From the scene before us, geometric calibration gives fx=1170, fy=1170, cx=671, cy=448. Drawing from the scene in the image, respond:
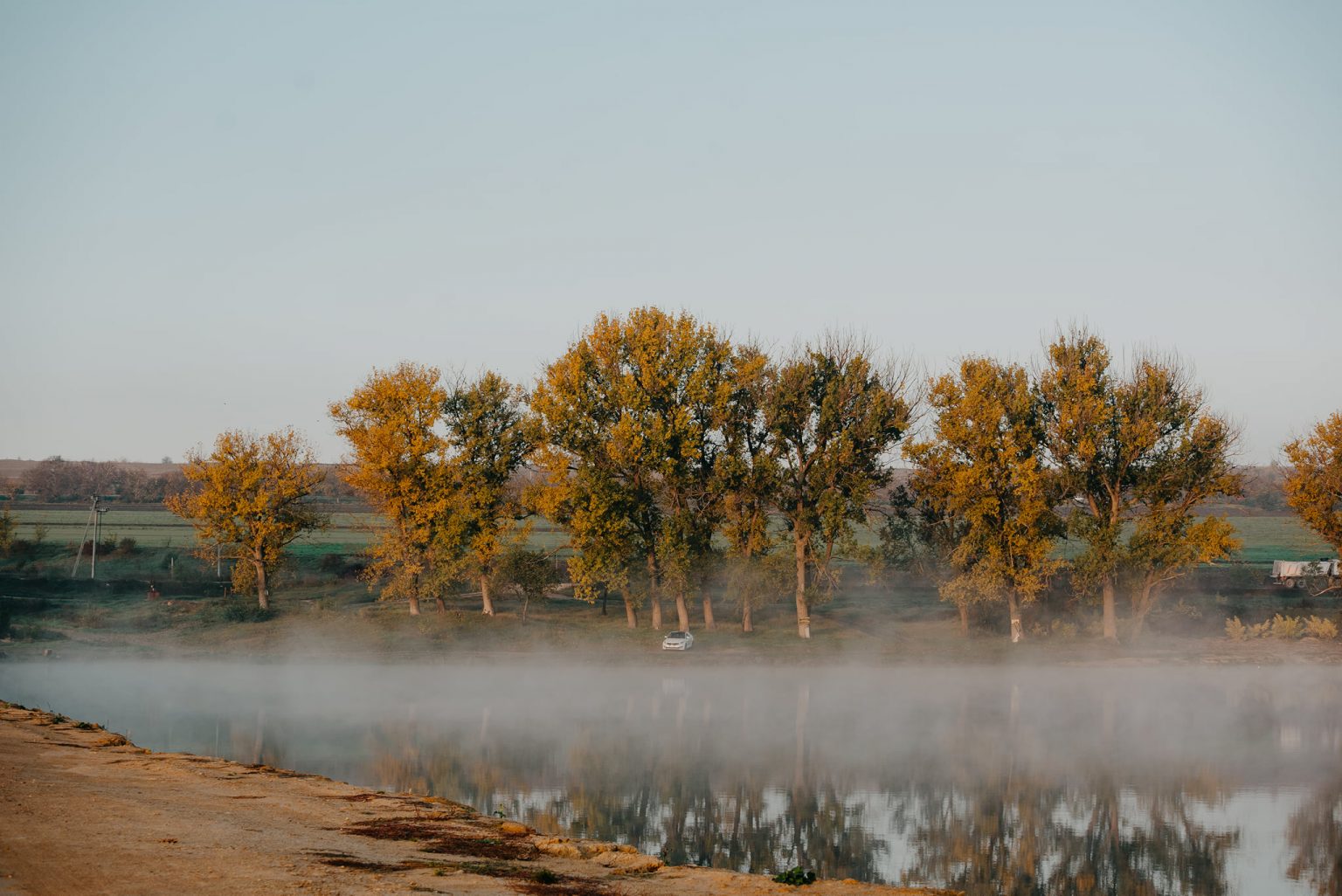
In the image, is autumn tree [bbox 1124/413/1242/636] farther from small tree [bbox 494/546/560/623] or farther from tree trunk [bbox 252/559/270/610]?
tree trunk [bbox 252/559/270/610]

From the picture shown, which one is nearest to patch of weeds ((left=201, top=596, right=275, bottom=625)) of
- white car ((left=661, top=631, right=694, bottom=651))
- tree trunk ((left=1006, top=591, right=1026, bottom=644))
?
white car ((left=661, top=631, right=694, bottom=651))

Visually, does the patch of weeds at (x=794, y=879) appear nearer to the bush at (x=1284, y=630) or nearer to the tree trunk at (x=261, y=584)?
the tree trunk at (x=261, y=584)

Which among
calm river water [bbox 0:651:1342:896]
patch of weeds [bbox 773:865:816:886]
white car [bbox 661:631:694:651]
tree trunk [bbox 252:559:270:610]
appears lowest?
calm river water [bbox 0:651:1342:896]

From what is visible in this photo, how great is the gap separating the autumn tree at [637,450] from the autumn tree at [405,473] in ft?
21.2

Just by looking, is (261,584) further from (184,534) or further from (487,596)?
(184,534)

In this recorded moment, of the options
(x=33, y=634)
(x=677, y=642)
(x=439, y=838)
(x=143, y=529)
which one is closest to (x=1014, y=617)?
(x=677, y=642)

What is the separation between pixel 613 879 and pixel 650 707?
84.0 ft

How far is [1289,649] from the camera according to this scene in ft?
204

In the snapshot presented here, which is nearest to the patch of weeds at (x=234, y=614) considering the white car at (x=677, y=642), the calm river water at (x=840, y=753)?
the calm river water at (x=840, y=753)

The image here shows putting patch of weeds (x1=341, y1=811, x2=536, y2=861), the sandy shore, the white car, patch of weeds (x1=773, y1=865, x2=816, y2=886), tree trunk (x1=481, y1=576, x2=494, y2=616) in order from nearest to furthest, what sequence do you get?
1. the sandy shore
2. patch of weeds (x1=773, y1=865, x2=816, y2=886)
3. patch of weeds (x1=341, y1=811, x2=536, y2=861)
4. the white car
5. tree trunk (x1=481, y1=576, x2=494, y2=616)

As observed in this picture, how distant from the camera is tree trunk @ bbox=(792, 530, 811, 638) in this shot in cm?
6284

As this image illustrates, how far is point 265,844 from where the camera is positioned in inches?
722

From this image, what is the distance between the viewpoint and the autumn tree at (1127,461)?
63.7 metres

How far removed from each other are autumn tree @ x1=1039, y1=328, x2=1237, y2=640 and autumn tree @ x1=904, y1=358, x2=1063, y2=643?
171 cm
